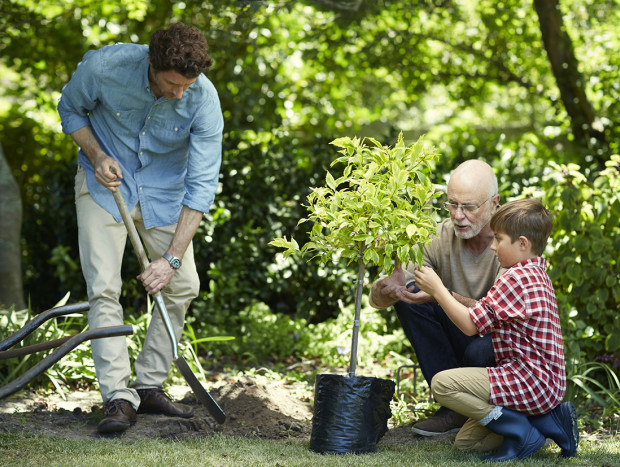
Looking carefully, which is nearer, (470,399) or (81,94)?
(470,399)

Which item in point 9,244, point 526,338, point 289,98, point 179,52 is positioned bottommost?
point 526,338

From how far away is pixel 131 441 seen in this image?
121 inches

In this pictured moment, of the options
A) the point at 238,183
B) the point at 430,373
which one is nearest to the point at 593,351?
the point at 430,373

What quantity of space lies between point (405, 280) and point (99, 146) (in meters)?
1.52

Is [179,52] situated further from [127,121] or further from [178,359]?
[178,359]

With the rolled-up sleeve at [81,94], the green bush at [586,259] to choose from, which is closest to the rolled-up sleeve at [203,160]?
the rolled-up sleeve at [81,94]

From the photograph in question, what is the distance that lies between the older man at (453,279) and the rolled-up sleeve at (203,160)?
0.90m

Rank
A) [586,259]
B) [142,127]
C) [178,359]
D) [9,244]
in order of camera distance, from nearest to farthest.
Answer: [178,359], [142,127], [586,259], [9,244]

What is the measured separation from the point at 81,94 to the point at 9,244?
85.9 inches

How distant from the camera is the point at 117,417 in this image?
316 cm

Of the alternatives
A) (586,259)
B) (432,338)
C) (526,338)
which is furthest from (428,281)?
(586,259)

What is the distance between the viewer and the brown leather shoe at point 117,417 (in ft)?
10.2

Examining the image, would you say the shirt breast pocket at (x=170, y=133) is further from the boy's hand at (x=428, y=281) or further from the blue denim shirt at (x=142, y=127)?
the boy's hand at (x=428, y=281)

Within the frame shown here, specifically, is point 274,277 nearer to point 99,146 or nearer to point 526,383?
point 99,146
